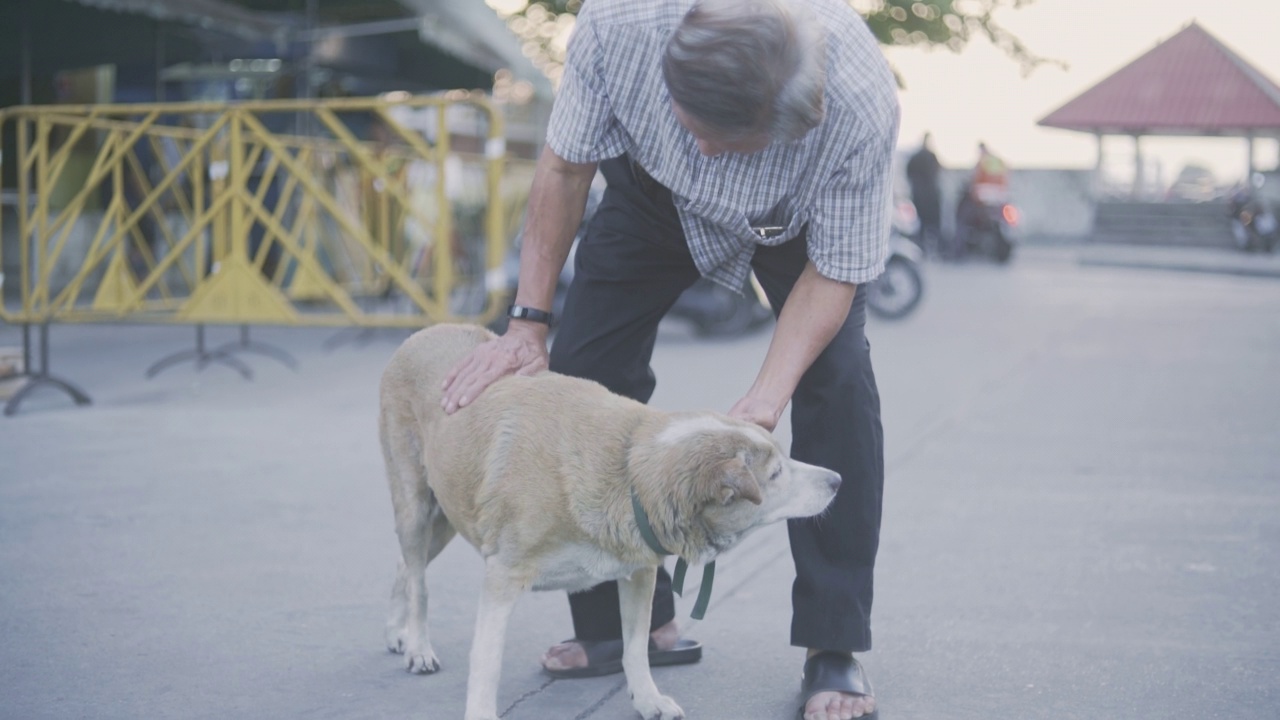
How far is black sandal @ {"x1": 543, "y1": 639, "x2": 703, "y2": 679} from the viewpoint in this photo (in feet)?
11.0

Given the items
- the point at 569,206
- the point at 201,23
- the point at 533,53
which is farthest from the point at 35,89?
the point at 569,206

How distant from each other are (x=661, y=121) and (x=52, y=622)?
2.24 meters

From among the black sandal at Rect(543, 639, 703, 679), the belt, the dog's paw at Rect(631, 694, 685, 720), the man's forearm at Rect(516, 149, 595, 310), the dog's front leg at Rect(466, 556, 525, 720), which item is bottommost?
the black sandal at Rect(543, 639, 703, 679)

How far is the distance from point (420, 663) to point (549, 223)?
3.83 ft

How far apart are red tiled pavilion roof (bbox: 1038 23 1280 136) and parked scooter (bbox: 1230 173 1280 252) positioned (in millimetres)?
6650

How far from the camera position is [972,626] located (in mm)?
3770

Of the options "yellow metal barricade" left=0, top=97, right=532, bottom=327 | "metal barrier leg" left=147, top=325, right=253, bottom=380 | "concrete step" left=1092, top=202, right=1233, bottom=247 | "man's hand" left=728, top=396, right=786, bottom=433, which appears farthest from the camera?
"concrete step" left=1092, top=202, right=1233, bottom=247

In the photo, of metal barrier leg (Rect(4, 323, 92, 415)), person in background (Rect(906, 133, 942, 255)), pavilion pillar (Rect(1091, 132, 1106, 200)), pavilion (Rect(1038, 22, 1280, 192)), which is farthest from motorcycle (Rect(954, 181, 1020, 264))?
metal barrier leg (Rect(4, 323, 92, 415))

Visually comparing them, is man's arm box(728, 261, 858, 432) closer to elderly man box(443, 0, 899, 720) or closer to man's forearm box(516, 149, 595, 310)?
elderly man box(443, 0, 899, 720)

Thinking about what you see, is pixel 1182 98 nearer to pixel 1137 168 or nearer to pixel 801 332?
pixel 1137 168

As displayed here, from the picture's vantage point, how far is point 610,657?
337 cm

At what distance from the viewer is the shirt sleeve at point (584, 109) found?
2.95 meters

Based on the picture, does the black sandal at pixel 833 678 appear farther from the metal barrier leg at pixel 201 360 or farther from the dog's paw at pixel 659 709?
the metal barrier leg at pixel 201 360

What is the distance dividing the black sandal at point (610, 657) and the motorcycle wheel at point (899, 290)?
31.6 ft
